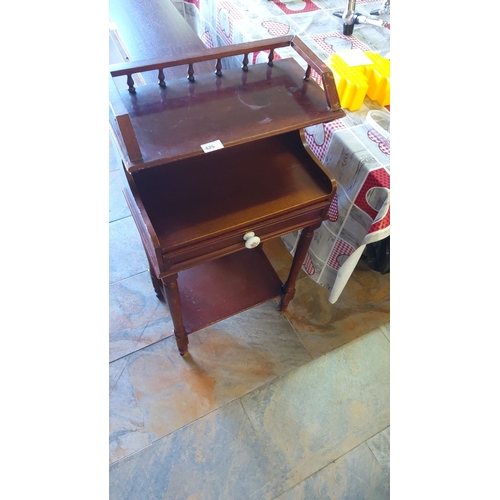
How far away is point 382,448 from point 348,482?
0.17 metres

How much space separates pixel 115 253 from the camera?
160 centimetres

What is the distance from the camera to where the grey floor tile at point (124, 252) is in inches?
60.9

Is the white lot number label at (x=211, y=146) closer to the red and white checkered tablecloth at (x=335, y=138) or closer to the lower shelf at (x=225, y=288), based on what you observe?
the red and white checkered tablecloth at (x=335, y=138)

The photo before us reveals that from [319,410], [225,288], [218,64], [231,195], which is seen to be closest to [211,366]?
[225,288]

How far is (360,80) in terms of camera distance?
1.04 m

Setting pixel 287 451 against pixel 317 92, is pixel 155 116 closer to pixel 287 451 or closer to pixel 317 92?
pixel 317 92

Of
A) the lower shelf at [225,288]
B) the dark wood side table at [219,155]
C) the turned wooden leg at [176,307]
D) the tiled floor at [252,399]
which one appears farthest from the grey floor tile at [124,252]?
the dark wood side table at [219,155]

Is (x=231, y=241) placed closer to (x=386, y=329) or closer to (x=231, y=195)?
(x=231, y=195)

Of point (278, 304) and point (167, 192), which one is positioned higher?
point (167, 192)

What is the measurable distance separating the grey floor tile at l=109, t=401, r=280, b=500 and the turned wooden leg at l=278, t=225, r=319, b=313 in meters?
0.44

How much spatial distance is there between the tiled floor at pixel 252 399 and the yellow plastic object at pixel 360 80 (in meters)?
0.79

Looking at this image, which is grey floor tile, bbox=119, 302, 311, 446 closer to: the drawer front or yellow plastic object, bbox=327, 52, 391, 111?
the drawer front
